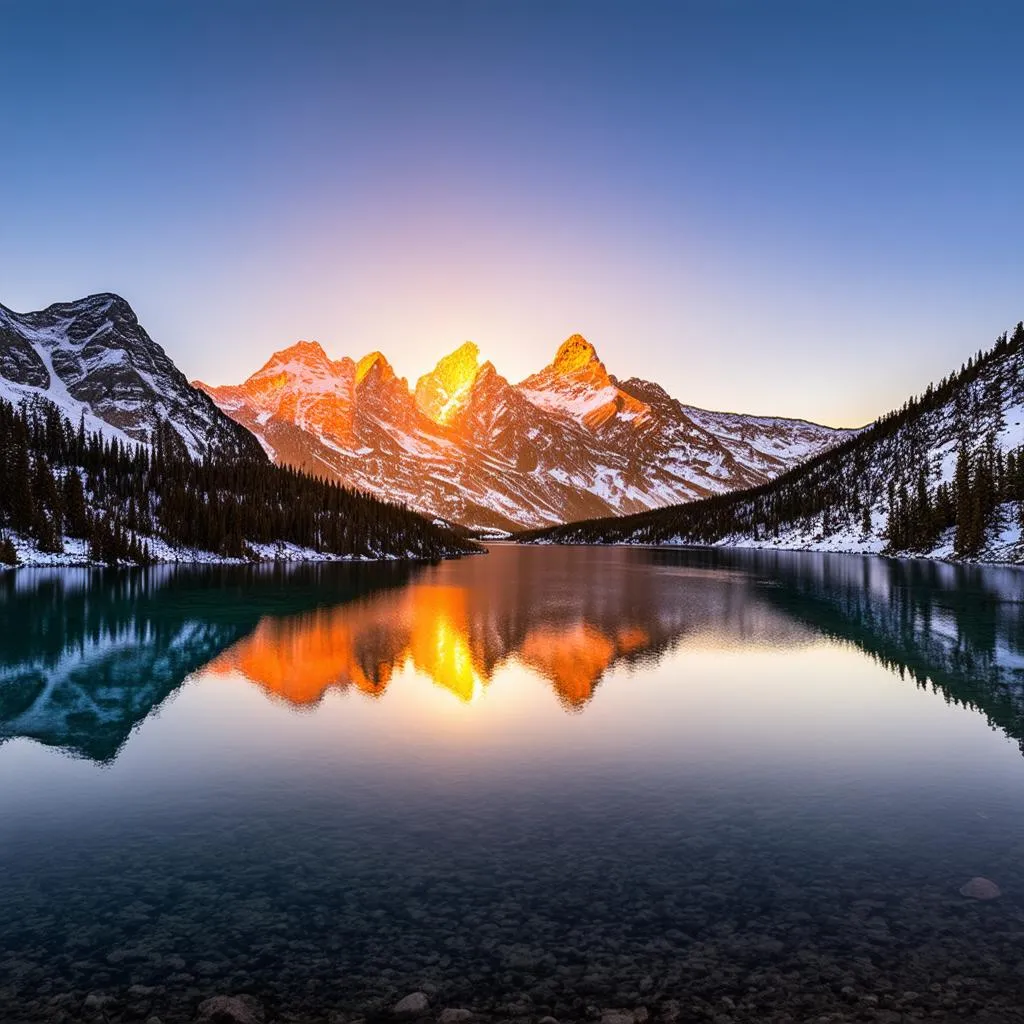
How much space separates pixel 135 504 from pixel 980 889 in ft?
563

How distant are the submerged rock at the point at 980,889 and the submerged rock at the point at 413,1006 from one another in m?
9.97

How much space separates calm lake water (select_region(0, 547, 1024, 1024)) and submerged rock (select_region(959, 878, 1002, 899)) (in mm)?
269

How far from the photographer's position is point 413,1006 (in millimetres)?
10133

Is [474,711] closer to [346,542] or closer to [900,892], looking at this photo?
[900,892]

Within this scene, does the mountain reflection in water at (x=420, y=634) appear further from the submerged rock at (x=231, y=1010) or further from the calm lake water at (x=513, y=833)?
the submerged rock at (x=231, y=1010)

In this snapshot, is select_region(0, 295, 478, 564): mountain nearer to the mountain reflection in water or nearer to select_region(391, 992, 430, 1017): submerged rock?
the mountain reflection in water

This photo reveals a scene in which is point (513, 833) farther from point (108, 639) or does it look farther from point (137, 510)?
point (137, 510)

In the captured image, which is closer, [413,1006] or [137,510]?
[413,1006]

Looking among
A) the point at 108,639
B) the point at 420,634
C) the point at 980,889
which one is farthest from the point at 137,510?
the point at 980,889

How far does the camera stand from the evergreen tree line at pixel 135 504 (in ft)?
433

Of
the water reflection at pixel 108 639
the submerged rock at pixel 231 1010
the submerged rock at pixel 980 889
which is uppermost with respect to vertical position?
the submerged rock at pixel 231 1010

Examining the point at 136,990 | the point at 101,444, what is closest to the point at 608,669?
the point at 136,990

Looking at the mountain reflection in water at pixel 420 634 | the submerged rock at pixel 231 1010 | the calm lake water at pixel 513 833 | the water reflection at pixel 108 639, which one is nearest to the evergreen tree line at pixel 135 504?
the water reflection at pixel 108 639

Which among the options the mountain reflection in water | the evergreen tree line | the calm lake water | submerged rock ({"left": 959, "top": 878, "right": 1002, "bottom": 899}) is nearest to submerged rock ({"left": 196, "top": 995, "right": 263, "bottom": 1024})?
the calm lake water
